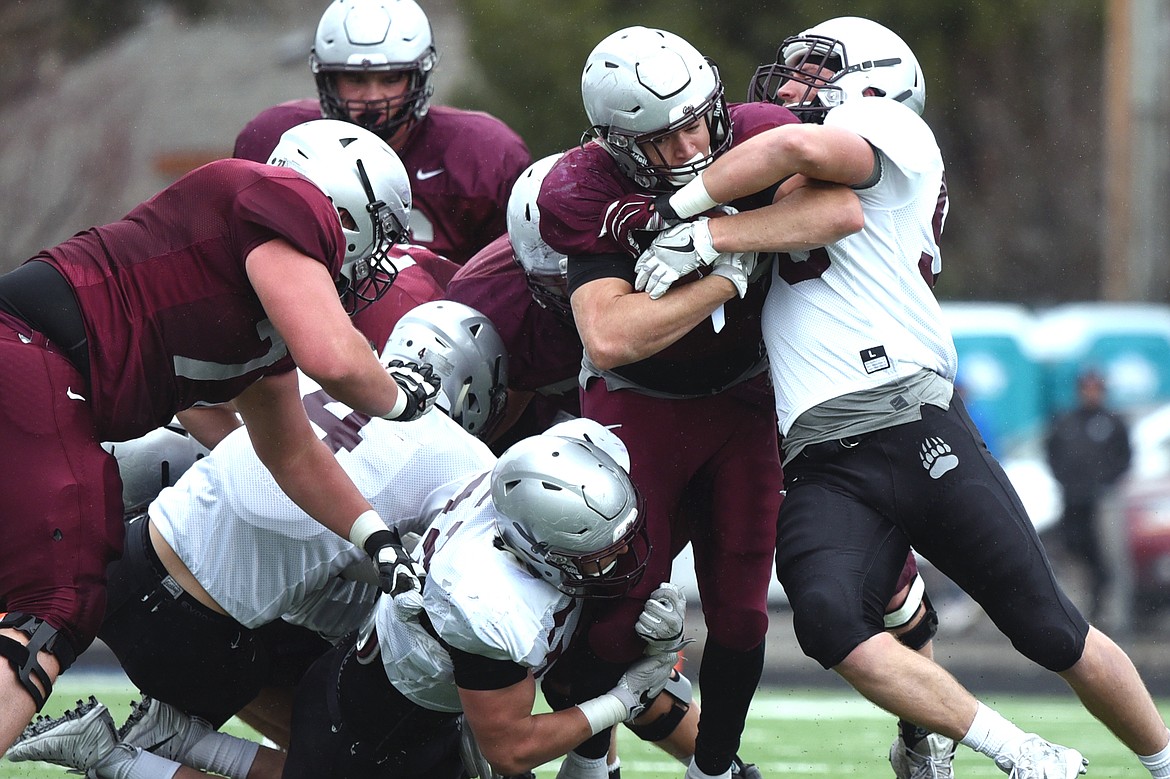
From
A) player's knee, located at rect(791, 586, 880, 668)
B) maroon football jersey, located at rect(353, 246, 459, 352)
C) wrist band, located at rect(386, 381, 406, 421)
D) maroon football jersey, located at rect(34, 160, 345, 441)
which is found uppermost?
maroon football jersey, located at rect(34, 160, 345, 441)

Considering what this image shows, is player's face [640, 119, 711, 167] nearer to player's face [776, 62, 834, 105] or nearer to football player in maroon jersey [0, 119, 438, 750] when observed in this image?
player's face [776, 62, 834, 105]

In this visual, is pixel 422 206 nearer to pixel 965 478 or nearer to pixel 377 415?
pixel 377 415

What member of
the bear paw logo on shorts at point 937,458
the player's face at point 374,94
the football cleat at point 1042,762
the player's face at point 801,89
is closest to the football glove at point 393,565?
the bear paw logo on shorts at point 937,458

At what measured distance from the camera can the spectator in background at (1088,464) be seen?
8.79 meters

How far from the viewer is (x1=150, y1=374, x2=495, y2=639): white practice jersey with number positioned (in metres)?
3.91

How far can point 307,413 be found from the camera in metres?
4.14

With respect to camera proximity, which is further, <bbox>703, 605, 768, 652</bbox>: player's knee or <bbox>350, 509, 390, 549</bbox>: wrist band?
<bbox>703, 605, 768, 652</bbox>: player's knee

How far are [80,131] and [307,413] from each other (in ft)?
40.3

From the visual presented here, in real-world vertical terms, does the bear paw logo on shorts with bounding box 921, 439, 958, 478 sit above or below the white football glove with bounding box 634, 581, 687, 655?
above

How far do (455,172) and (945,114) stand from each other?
13.2 metres

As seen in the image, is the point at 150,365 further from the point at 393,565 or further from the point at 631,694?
the point at 631,694

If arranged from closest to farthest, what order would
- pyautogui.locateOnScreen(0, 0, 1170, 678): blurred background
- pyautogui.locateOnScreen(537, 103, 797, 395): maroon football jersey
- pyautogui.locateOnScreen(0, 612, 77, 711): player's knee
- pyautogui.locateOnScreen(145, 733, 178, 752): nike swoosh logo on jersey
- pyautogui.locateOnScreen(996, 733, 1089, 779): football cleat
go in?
pyautogui.locateOnScreen(0, 612, 77, 711): player's knee
pyautogui.locateOnScreen(996, 733, 1089, 779): football cleat
pyautogui.locateOnScreen(537, 103, 797, 395): maroon football jersey
pyautogui.locateOnScreen(145, 733, 178, 752): nike swoosh logo on jersey
pyautogui.locateOnScreen(0, 0, 1170, 678): blurred background

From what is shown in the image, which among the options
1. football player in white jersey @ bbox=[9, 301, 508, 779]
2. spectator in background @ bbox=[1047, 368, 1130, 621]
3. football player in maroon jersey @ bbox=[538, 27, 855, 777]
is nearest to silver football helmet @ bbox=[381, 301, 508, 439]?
football player in white jersey @ bbox=[9, 301, 508, 779]

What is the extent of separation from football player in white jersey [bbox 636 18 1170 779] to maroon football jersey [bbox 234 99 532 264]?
63.9 inches
